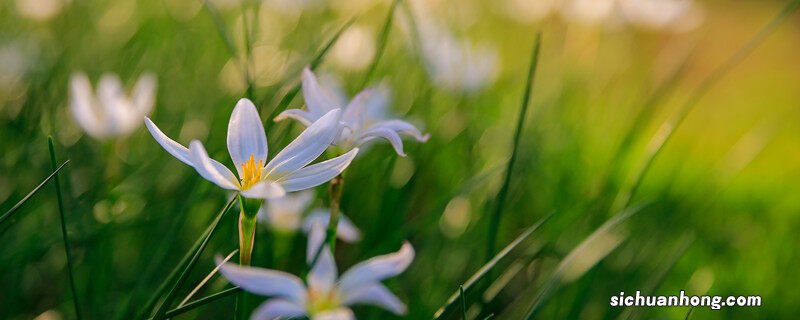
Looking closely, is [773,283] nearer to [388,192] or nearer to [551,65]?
[388,192]

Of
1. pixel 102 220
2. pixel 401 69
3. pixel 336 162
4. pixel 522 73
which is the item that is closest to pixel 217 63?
pixel 401 69

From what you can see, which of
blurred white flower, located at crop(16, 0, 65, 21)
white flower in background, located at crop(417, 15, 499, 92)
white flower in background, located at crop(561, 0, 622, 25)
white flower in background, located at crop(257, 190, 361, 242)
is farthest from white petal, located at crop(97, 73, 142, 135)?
white flower in background, located at crop(561, 0, 622, 25)

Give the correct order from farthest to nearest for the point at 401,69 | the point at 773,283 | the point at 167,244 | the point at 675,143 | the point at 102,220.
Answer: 1. the point at 675,143
2. the point at 401,69
3. the point at 773,283
4. the point at 102,220
5. the point at 167,244

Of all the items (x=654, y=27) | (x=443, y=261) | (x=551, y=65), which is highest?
(x=551, y=65)

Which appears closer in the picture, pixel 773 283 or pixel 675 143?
pixel 773 283

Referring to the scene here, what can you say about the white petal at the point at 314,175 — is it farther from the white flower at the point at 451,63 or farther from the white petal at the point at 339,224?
the white flower at the point at 451,63

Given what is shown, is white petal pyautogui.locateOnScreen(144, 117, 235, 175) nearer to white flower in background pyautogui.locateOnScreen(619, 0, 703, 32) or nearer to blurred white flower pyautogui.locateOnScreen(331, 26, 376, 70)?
blurred white flower pyautogui.locateOnScreen(331, 26, 376, 70)

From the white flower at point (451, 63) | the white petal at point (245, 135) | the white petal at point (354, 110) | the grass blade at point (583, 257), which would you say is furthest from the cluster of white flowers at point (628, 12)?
the white petal at point (245, 135)
